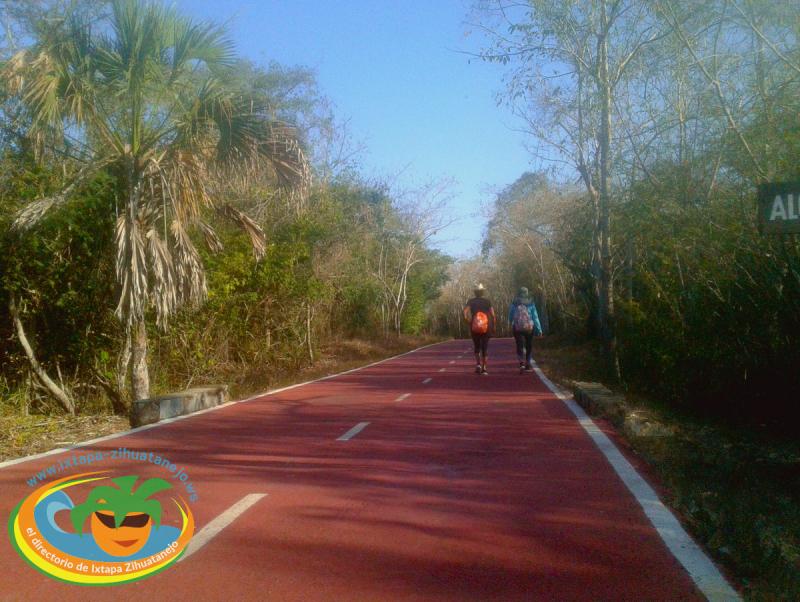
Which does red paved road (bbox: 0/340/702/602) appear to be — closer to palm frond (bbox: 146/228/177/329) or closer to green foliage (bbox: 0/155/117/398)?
palm frond (bbox: 146/228/177/329)

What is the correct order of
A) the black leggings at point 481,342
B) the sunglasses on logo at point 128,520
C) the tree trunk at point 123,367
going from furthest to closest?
the black leggings at point 481,342 < the tree trunk at point 123,367 < the sunglasses on logo at point 128,520

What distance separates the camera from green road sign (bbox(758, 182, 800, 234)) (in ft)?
23.1

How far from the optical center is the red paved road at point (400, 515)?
182 inches

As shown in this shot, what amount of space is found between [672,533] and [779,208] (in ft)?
10.6

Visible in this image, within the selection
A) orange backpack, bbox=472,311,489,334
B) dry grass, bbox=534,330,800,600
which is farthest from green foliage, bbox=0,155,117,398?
dry grass, bbox=534,330,800,600

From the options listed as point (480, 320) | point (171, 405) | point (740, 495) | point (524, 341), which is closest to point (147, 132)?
point (171, 405)

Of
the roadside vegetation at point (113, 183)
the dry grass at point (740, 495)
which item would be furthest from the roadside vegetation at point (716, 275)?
the roadside vegetation at point (113, 183)

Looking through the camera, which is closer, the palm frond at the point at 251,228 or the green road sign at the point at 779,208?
the green road sign at the point at 779,208

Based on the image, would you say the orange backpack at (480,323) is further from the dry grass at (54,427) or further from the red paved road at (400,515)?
the red paved road at (400,515)

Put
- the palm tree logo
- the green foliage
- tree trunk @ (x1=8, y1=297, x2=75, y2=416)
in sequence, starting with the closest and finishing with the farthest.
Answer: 1. the palm tree logo
2. the green foliage
3. tree trunk @ (x1=8, y1=297, x2=75, y2=416)

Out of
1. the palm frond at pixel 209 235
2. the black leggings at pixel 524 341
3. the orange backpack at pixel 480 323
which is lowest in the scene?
the black leggings at pixel 524 341

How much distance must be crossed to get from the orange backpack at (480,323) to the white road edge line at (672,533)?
923cm

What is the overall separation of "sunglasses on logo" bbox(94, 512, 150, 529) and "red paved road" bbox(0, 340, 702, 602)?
1.33 ft

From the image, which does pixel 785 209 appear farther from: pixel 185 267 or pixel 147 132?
pixel 147 132
